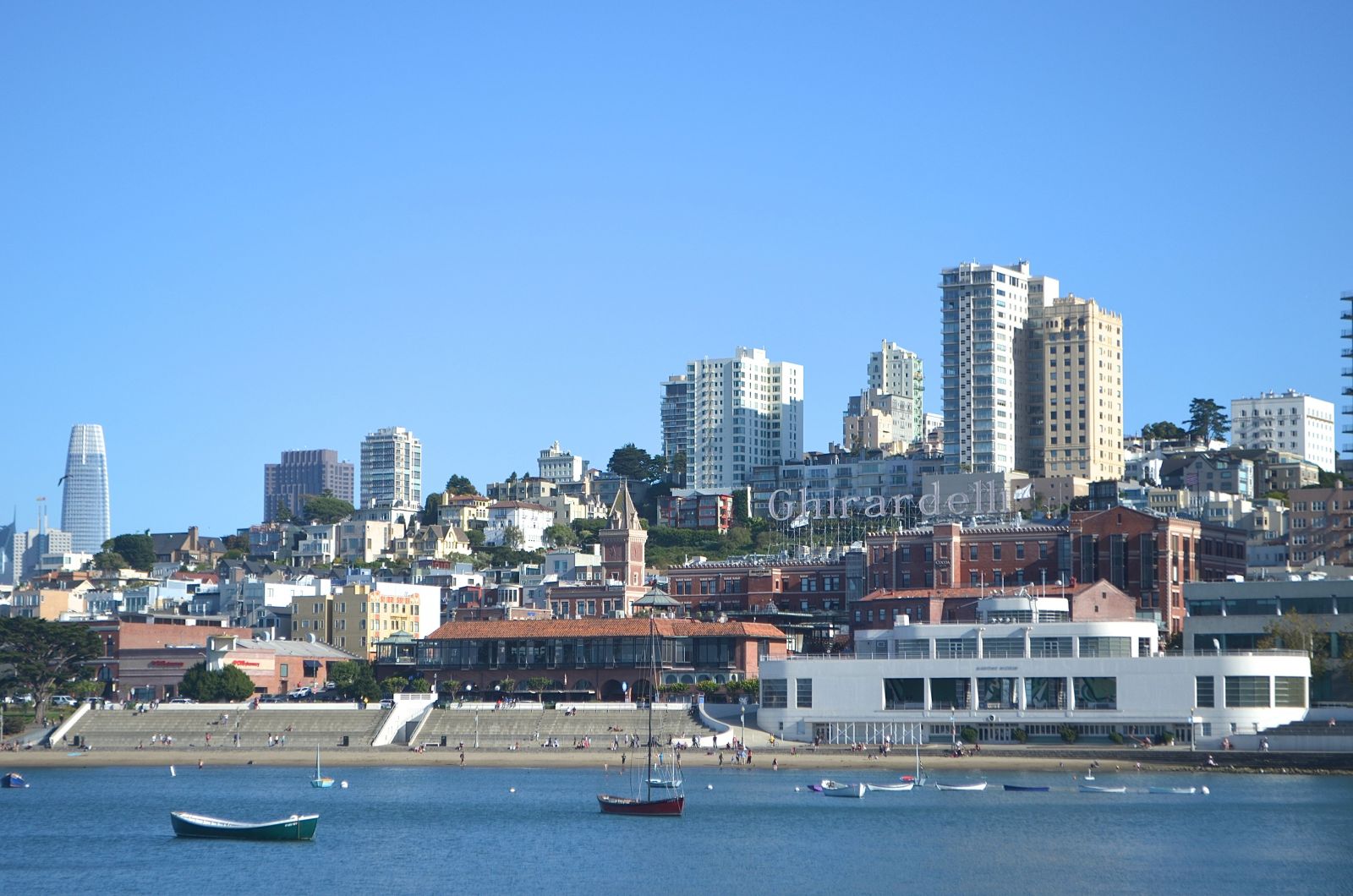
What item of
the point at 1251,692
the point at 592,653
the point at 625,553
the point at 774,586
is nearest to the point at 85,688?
the point at 592,653

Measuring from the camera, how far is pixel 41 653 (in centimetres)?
16575

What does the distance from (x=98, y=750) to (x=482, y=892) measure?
78.2 metres

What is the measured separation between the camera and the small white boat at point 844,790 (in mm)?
113188

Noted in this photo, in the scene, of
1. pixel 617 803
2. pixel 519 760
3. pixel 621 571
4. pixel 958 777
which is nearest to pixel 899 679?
pixel 958 777

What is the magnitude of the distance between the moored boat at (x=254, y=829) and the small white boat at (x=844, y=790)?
30.5 meters

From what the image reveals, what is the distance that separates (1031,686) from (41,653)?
79.6 m

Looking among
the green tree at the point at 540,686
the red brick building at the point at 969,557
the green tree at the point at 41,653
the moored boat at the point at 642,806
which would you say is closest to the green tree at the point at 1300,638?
the red brick building at the point at 969,557

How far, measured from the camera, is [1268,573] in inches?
6703

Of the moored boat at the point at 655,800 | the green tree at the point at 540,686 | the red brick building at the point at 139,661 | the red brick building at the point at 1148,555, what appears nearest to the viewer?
the moored boat at the point at 655,800

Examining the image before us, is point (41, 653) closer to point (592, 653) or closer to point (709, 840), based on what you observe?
point (592, 653)

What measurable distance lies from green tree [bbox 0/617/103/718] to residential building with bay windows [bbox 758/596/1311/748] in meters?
58.3

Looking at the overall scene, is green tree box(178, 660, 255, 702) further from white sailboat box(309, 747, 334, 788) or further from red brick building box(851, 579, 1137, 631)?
red brick building box(851, 579, 1137, 631)

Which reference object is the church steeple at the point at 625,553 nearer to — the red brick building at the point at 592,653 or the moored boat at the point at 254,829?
the red brick building at the point at 592,653

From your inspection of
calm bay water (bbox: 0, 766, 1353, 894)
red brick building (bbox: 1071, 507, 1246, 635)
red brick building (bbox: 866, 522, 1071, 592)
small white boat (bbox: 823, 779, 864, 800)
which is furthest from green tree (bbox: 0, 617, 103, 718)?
red brick building (bbox: 1071, 507, 1246, 635)
